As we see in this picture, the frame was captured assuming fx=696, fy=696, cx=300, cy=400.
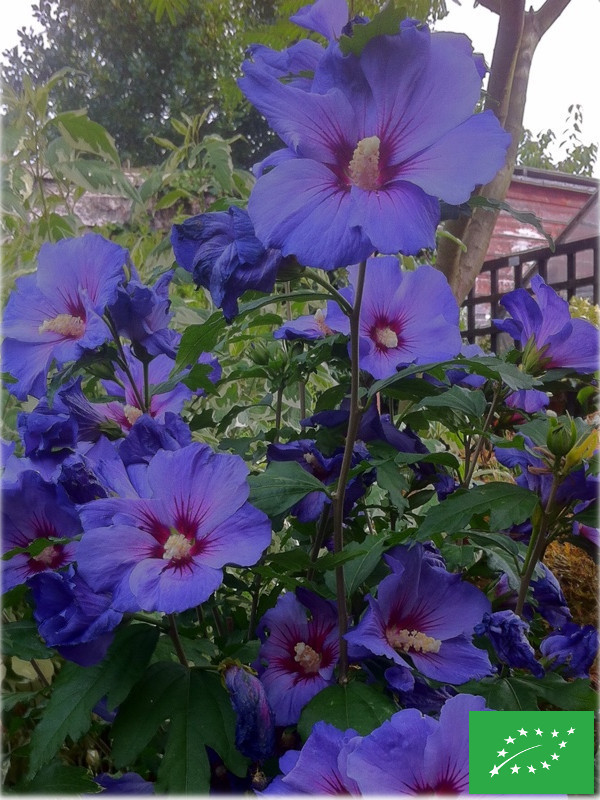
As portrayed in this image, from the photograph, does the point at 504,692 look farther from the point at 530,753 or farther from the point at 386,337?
the point at 386,337

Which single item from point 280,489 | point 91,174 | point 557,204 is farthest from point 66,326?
point 557,204

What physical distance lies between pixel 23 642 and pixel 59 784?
0.10m

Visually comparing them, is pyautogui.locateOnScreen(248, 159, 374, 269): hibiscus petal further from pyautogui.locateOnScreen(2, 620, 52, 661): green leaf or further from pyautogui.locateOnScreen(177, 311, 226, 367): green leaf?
pyautogui.locateOnScreen(2, 620, 52, 661): green leaf

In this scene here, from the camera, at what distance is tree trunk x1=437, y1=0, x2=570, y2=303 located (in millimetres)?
760

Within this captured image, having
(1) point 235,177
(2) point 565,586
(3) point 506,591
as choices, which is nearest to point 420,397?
(3) point 506,591

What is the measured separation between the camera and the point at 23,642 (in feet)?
1.43

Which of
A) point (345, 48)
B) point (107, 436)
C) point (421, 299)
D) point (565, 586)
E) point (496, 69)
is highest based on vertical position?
point (496, 69)

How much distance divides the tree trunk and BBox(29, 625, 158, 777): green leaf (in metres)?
0.47

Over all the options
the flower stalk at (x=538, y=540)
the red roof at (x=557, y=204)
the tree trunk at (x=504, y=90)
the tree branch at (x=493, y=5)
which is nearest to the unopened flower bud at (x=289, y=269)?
the flower stalk at (x=538, y=540)

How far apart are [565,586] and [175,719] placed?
0.61m

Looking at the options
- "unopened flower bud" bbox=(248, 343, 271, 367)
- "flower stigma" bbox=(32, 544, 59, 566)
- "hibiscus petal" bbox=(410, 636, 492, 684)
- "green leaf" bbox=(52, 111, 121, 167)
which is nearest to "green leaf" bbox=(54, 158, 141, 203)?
"green leaf" bbox=(52, 111, 121, 167)

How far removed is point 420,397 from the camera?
19.6 inches

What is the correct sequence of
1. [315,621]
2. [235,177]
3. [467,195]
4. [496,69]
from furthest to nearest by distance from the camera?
[235,177], [496,69], [315,621], [467,195]

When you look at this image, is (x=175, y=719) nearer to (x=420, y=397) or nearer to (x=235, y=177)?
(x=420, y=397)
